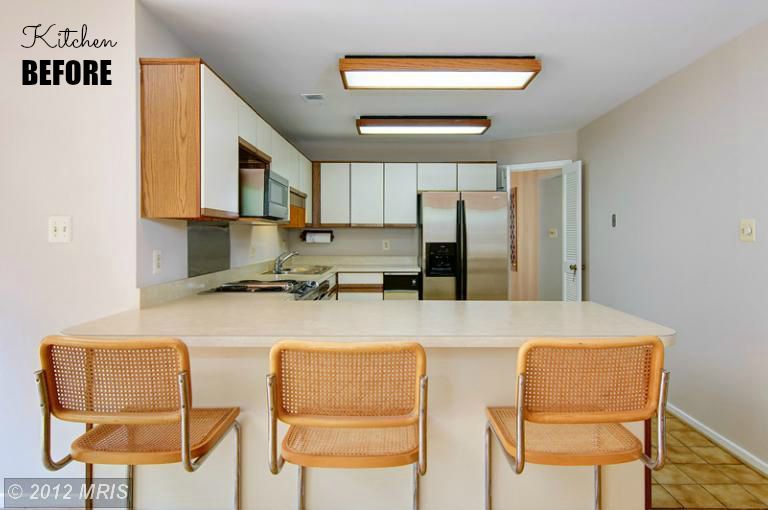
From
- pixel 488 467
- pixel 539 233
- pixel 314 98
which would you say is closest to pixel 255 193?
pixel 314 98

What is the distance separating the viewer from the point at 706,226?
2604mm

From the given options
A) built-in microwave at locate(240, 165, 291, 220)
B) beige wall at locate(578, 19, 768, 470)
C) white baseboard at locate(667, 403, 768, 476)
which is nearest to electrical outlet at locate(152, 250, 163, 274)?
built-in microwave at locate(240, 165, 291, 220)

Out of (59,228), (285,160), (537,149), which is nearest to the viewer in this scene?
(59,228)

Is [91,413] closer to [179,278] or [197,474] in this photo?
[197,474]

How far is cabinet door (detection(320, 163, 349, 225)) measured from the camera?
4586mm

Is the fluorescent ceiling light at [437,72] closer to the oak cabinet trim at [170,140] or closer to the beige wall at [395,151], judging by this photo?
the oak cabinet trim at [170,140]

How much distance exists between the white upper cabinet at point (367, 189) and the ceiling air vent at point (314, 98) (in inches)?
48.4

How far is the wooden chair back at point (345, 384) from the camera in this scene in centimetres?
114

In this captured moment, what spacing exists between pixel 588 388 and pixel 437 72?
2.02 m

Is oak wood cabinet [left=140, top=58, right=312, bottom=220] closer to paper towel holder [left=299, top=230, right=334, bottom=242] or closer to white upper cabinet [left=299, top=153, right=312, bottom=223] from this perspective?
white upper cabinet [left=299, top=153, right=312, bottom=223]

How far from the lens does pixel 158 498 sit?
1.62m

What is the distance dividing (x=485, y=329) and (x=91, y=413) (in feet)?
4.15

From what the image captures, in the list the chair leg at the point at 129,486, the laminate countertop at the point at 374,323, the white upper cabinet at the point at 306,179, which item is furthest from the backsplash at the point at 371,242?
the chair leg at the point at 129,486

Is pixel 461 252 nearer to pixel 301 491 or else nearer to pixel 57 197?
pixel 301 491
